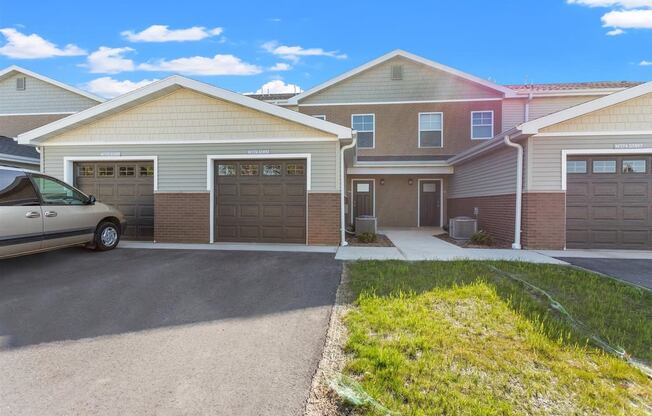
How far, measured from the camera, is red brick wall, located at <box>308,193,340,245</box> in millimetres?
8727

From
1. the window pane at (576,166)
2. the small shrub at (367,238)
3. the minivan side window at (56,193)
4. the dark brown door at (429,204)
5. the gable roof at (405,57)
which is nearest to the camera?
the minivan side window at (56,193)

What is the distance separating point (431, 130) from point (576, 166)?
21.4ft

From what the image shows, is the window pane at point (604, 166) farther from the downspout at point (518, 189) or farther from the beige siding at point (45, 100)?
the beige siding at point (45, 100)

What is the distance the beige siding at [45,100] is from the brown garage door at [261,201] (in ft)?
37.9

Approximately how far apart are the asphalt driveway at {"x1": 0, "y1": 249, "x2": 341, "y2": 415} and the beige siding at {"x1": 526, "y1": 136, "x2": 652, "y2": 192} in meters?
5.92

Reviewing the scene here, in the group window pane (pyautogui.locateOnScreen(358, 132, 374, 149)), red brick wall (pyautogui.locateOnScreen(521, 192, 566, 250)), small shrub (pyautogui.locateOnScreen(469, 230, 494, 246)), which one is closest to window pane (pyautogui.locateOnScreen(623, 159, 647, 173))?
red brick wall (pyautogui.locateOnScreen(521, 192, 566, 250))

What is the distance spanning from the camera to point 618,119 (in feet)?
26.6

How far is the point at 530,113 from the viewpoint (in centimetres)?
1370

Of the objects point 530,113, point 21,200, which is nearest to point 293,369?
point 21,200

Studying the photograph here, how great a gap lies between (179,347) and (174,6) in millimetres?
11014

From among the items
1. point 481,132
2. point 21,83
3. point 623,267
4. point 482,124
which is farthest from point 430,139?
point 21,83

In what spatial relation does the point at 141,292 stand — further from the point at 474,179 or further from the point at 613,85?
the point at 613,85

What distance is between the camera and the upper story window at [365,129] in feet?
47.0

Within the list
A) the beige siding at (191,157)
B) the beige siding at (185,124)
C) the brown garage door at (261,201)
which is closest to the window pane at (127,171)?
the beige siding at (191,157)
